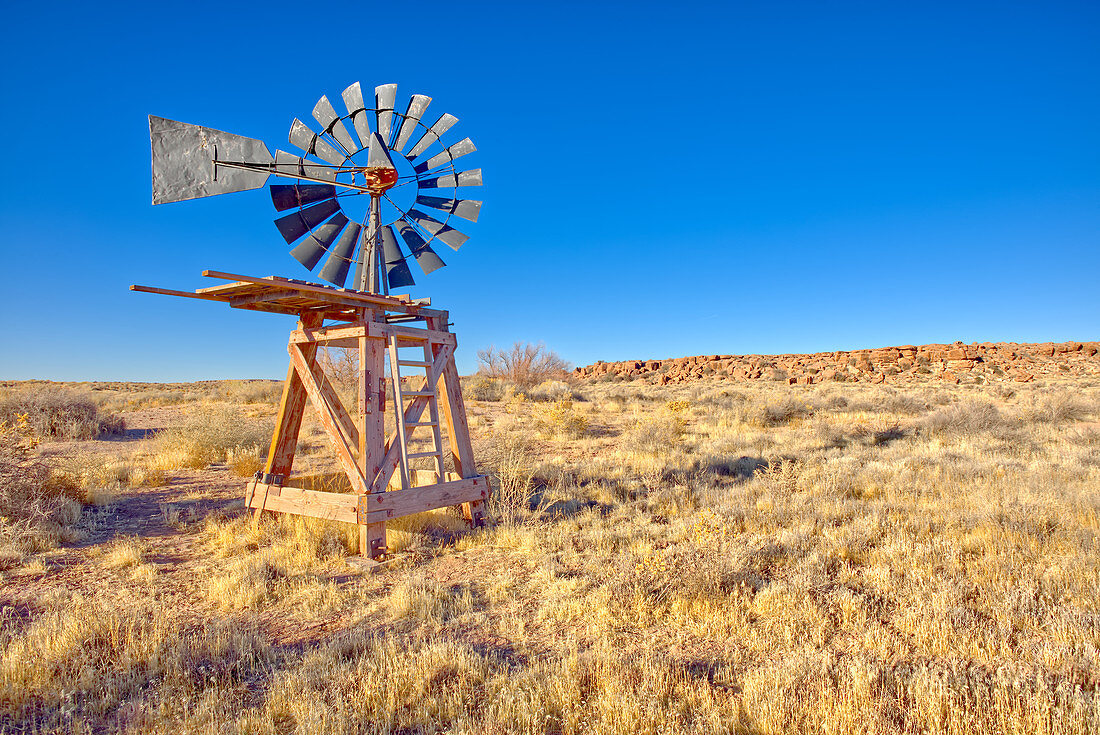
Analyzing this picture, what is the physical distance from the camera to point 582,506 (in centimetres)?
754

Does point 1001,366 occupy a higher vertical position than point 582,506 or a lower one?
higher

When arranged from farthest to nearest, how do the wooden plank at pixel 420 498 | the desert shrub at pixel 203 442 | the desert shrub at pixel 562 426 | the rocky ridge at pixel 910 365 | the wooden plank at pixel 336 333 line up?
the rocky ridge at pixel 910 365
the desert shrub at pixel 562 426
the desert shrub at pixel 203 442
the wooden plank at pixel 336 333
the wooden plank at pixel 420 498

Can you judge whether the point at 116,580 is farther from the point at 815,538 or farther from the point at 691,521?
the point at 815,538

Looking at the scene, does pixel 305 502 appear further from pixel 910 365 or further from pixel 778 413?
pixel 910 365

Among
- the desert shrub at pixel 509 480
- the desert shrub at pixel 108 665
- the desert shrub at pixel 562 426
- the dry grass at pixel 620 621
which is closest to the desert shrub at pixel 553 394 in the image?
the desert shrub at pixel 562 426

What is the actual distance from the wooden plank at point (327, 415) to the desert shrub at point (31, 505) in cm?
297

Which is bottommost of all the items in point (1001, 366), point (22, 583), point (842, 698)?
point (842, 698)

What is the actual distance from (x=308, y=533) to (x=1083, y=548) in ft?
24.7

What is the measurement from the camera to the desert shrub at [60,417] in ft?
45.8

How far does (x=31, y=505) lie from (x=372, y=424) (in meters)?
4.13

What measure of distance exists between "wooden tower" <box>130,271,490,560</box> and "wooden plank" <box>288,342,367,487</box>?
11 mm

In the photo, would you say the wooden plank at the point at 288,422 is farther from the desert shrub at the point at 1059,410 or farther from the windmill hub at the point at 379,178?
the desert shrub at the point at 1059,410

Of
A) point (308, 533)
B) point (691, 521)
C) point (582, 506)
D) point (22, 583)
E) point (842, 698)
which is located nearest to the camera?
point (842, 698)

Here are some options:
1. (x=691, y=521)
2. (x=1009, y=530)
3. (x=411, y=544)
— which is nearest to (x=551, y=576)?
(x=411, y=544)
